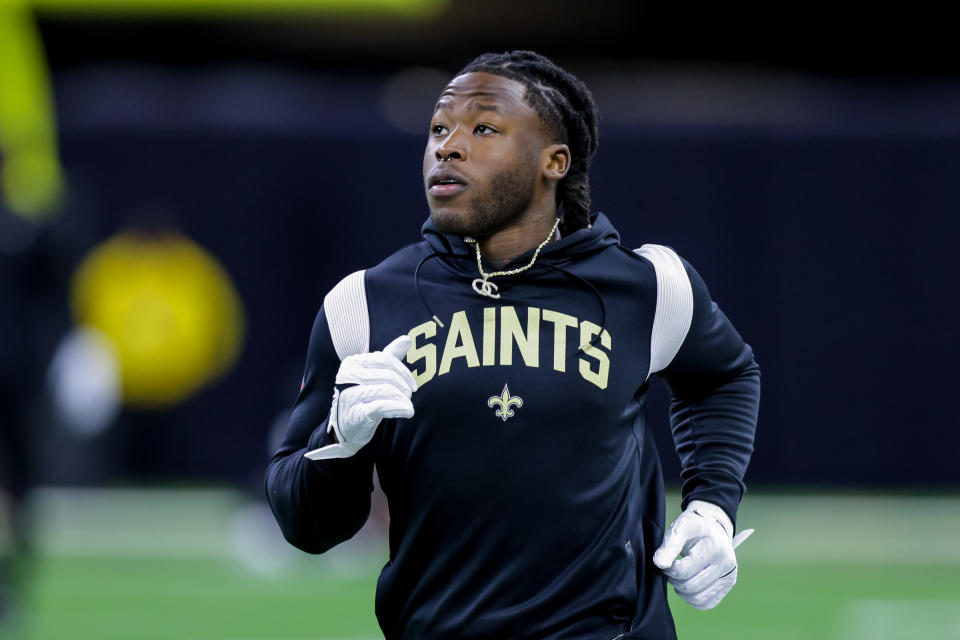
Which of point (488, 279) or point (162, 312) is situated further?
point (162, 312)

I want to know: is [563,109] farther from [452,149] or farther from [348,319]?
[348,319]

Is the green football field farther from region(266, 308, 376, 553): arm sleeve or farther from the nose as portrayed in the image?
the nose

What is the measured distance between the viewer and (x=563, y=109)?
3.04 m

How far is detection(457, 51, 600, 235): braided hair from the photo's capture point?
2.99 meters

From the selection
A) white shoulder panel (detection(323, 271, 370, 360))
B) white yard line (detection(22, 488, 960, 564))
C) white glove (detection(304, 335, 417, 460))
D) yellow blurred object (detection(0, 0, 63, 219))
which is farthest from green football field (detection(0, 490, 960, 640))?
white glove (detection(304, 335, 417, 460))

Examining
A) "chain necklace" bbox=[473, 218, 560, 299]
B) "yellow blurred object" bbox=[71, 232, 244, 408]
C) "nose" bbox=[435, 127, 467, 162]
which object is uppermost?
"nose" bbox=[435, 127, 467, 162]

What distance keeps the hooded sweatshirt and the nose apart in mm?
184

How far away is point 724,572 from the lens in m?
3.01

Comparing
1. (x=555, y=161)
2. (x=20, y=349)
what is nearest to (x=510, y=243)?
(x=555, y=161)

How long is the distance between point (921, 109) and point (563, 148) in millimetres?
8870

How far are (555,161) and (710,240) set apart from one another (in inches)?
329

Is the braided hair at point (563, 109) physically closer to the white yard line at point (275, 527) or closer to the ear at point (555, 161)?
the ear at point (555, 161)

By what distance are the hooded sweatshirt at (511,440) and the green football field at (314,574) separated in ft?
13.5

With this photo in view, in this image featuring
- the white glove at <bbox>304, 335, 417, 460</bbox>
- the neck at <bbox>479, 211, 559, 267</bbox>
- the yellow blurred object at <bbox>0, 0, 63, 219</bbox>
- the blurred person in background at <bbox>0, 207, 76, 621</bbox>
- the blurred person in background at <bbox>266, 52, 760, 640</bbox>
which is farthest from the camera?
the yellow blurred object at <bbox>0, 0, 63, 219</bbox>
